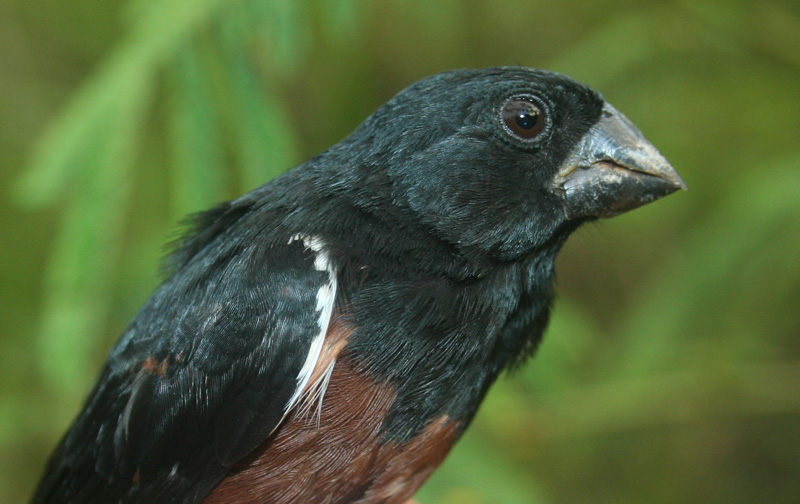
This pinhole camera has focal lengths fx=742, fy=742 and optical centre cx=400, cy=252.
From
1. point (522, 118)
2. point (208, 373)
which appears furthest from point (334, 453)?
point (522, 118)

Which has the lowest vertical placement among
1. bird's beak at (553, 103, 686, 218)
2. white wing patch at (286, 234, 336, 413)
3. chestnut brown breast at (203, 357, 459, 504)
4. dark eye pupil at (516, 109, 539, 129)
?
chestnut brown breast at (203, 357, 459, 504)

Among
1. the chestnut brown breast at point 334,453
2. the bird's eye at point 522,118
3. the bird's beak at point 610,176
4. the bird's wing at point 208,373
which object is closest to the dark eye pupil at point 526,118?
the bird's eye at point 522,118

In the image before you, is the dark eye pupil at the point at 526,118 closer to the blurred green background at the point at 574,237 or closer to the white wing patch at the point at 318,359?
the blurred green background at the point at 574,237

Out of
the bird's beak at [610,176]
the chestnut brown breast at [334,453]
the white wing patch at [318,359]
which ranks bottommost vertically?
the chestnut brown breast at [334,453]

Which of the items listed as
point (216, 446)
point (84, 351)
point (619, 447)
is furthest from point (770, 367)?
point (84, 351)

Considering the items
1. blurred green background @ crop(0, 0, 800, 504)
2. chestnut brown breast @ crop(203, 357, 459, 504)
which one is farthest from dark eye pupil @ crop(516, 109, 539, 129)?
chestnut brown breast @ crop(203, 357, 459, 504)

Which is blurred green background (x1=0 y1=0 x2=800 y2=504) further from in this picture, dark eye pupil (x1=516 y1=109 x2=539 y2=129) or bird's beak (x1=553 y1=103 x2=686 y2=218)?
dark eye pupil (x1=516 y1=109 x2=539 y2=129)

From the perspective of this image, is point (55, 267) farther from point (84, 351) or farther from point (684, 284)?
point (684, 284)

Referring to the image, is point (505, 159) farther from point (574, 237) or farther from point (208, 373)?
point (208, 373)
